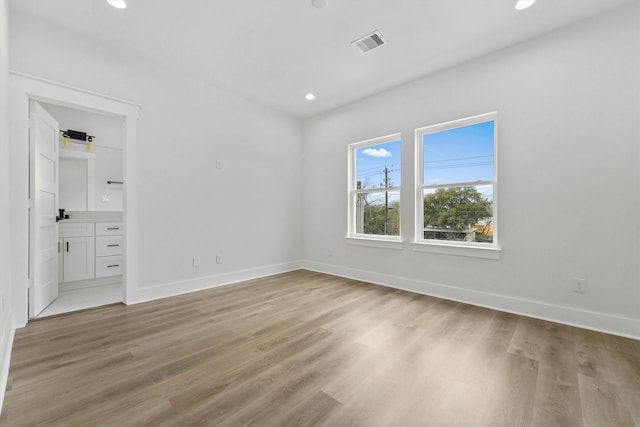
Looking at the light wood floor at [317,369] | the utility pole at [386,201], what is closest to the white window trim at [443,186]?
the utility pole at [386,201]

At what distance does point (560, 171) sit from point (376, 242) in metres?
2.17

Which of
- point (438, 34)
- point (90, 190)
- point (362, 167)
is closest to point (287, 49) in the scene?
point (438, 34)

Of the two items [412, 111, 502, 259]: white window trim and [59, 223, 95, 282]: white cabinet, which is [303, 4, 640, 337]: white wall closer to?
[412, 111, 502, 259]: white window trim

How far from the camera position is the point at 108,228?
3930mm

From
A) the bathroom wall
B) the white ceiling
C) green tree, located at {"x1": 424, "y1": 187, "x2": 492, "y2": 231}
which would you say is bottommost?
green tree, located at {"x1": 424, "y1": 187, "x2": 492, "y2": 231}

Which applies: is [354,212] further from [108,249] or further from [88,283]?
[88,283]

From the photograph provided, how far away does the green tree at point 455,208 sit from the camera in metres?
3.14

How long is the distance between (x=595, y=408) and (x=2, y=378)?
3.24 meters

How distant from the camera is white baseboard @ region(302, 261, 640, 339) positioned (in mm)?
2301

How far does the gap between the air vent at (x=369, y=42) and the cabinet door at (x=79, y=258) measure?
4.29 metres

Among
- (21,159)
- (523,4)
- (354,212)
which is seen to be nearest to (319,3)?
(523,4)

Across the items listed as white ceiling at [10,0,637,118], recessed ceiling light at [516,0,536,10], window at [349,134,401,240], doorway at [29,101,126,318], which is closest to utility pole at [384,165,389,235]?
window at [349,134,401,240]

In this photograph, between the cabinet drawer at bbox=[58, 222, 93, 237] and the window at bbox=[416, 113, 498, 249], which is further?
the cabinet drawer at bbox=[58, 222, 93, 237]

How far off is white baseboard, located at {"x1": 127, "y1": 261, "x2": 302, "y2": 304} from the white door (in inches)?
31.5
